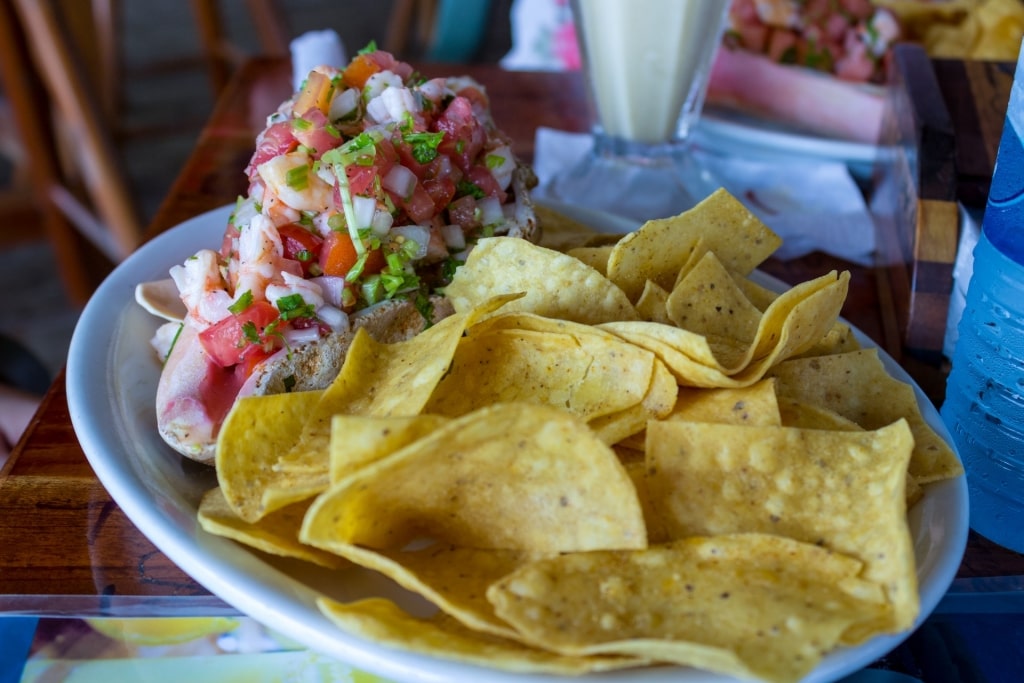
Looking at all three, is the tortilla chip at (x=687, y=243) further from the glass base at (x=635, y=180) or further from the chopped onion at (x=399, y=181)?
the glass base at (x=635, y=180)

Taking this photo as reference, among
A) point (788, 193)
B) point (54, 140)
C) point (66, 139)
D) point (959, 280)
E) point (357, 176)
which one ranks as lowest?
point (66, 139)

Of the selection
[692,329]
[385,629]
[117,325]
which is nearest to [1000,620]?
[692,329]

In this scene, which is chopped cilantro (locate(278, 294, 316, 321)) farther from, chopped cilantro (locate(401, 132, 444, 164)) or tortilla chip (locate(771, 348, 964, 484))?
tortilla chip (locate(771, 348, 964, 484))

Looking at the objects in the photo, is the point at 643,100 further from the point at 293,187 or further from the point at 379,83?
the point at 293,187

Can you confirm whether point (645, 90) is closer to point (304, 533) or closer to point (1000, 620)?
point (1000, 620)

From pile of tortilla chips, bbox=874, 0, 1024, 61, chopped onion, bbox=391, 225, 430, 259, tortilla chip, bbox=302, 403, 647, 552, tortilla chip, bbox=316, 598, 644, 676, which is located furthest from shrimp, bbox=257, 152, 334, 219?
pile of tortilla chips, bbox=874, 0, 1024, 61

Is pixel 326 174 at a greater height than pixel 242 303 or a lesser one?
greater

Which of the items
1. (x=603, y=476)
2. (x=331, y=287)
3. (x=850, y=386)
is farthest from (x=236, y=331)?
(x=850, y=386)
